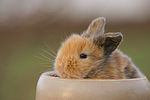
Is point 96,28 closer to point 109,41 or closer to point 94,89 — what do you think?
point 109,41

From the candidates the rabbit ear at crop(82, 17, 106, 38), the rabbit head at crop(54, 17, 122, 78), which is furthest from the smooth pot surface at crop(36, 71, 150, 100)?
the rabbit ear at crop(82, 17, 106, 38)

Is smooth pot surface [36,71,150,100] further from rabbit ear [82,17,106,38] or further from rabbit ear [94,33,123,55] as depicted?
rabbit ear [82,17,106,38]

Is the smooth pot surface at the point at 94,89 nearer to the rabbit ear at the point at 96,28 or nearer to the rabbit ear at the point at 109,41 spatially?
the rabbit ear at the point at 109,41

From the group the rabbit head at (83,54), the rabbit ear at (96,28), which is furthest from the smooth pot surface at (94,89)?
the rabbit ear at (96,28)

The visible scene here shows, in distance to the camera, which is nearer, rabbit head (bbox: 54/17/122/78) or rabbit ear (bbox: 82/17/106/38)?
rabbit head (bbox: 54/17/122/78)

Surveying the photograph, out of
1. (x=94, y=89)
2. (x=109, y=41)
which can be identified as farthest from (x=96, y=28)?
(x=94, y=89)

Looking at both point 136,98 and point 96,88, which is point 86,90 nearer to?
point 96,88
